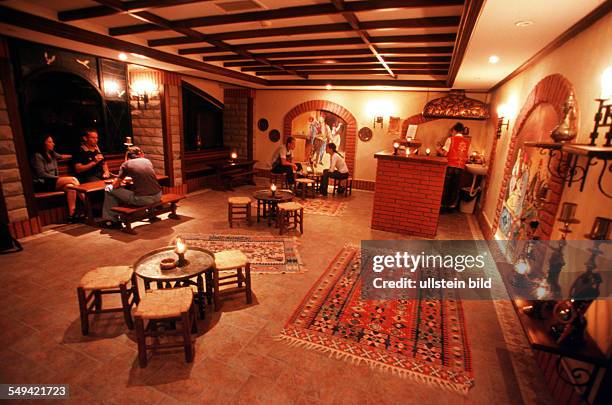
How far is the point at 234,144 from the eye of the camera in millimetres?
10438

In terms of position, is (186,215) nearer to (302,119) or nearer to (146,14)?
(146,14)

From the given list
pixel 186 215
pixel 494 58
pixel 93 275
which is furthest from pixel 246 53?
pixel 93 275

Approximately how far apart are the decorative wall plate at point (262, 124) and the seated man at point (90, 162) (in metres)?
5.11

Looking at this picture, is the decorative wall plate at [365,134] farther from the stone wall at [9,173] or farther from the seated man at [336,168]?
the stone wall at [9,173]

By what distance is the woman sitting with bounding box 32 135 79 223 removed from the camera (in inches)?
205

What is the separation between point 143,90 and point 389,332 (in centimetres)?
698

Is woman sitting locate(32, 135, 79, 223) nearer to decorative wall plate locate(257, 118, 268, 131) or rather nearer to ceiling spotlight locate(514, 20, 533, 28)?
decorative wall plate locate(257, 118, 268, 131)

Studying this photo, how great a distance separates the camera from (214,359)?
2.58 meters

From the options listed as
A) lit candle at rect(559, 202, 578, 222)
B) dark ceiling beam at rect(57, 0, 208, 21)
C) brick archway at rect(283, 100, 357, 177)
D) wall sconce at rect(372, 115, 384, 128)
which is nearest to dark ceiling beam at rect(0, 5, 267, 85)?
dark ceiling beam at rect(57, 0, 208, 21)

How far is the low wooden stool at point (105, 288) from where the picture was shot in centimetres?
277

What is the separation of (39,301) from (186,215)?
10.4ft

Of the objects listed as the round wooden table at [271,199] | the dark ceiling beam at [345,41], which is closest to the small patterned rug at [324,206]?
the round wooden table at [271,199]

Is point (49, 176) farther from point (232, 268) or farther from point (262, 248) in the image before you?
point (232, 268)

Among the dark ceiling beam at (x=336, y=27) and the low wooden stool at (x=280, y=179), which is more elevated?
the dark ceiling beam at (x=336, y=27)
